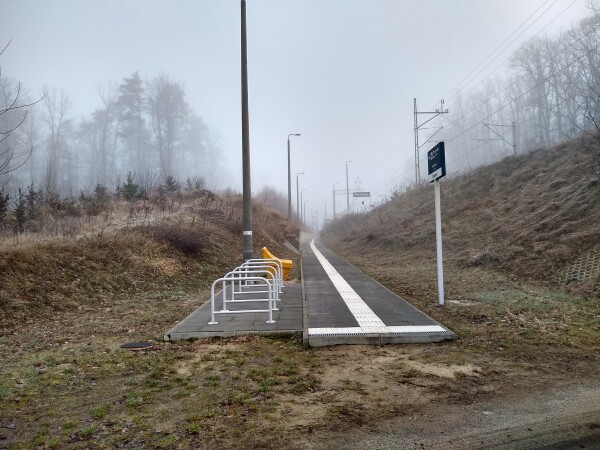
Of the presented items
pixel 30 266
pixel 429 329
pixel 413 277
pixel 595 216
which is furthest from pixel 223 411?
pixel 595 216

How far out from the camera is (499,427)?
340cm

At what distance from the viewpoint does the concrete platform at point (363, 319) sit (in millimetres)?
5992

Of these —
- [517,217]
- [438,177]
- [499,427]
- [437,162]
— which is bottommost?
[499,427]

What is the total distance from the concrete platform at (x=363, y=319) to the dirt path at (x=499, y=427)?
2098 millimetres

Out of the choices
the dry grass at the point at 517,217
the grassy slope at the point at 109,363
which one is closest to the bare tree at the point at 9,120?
the grassy slope at the point at 109,363

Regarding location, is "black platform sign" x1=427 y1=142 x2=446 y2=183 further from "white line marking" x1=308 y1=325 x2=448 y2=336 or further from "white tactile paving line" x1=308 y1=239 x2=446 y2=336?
"white line marking" x1=308 y1=325 x2=448 y2=336

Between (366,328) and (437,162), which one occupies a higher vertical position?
(437,162)

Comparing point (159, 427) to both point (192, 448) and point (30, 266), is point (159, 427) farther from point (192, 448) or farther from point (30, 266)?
point (30, 266)

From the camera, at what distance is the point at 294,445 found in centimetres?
318

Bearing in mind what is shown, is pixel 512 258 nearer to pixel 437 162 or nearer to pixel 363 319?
pixel 437 162

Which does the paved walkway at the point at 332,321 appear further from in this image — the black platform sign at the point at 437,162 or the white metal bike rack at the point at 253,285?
the black platform sign at the point at 437,162

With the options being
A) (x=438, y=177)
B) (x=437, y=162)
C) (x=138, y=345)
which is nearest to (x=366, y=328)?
(x=138, y=345)

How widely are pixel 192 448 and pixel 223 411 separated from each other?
671 millimetres

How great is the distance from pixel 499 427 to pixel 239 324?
457 centimetres
